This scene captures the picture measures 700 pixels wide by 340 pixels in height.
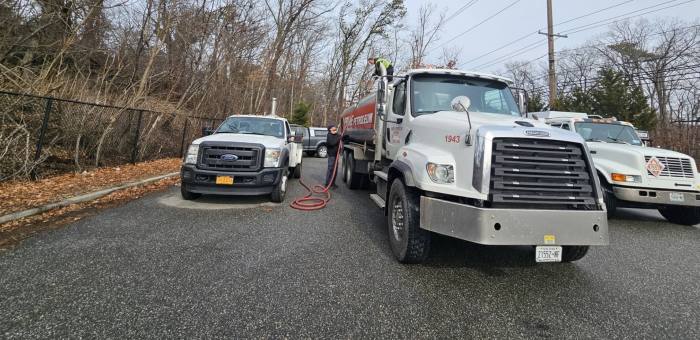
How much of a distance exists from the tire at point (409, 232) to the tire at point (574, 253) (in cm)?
169

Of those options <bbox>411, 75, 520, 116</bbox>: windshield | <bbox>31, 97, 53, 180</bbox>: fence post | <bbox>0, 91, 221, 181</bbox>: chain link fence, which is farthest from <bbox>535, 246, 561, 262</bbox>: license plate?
<bbox>31, 97, 53, 180</bbox>: fence post

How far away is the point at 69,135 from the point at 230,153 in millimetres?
5043

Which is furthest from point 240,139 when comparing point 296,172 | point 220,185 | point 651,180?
point 651,180

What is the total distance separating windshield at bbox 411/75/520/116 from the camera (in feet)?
15.5

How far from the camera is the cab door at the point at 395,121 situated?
495cm

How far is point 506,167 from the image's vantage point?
318cm

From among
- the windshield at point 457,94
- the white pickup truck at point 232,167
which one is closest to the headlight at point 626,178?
the windshield at point 457,94

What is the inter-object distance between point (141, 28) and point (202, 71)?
3210 millimetres

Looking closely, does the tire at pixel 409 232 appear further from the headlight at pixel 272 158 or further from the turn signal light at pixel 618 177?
the turn signal light at pixel 618 177

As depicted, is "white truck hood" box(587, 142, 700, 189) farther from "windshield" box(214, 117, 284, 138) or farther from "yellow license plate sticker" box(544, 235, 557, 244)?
"windshield" box(214, 117, 284, 138)

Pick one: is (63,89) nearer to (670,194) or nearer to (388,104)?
(388,104)

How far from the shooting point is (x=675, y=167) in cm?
586

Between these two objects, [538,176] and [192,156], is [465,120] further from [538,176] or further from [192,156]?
[192,156]

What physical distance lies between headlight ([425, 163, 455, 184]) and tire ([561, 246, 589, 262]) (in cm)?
174
